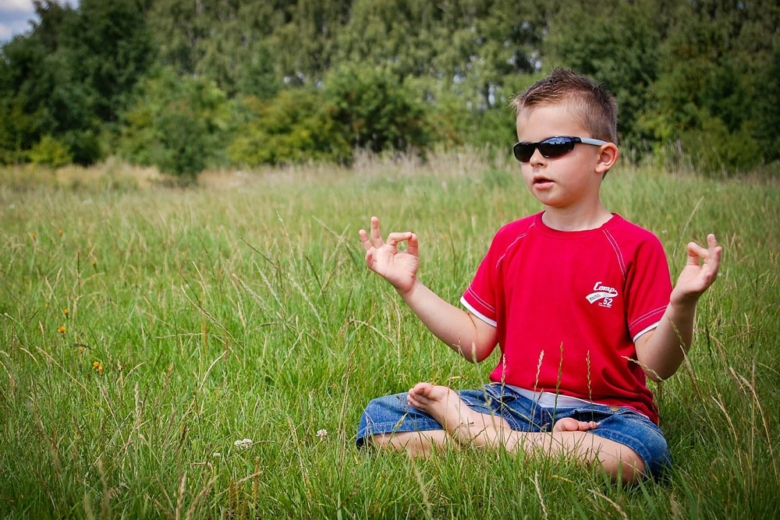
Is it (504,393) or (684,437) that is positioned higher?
(504,393)

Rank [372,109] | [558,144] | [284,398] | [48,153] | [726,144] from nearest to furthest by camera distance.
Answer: [558,144], [284,398], [726,144], [372,109], [48,153]

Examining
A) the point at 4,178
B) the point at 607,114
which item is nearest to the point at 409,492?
the point at 607,114

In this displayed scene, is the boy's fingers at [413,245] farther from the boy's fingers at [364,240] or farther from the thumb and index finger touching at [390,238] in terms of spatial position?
the boy's fingers at [364,240]

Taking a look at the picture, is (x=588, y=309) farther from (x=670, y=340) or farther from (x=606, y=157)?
(x=606, y=157)

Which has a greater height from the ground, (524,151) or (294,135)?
(294,135)

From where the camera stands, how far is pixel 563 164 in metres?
1.75

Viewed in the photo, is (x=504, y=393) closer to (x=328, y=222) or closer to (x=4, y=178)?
(x=328, y=222)

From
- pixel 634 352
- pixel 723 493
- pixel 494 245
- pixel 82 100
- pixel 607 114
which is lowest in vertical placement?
pixel 723 493

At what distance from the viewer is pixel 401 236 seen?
1773 mm

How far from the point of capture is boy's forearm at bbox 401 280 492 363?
1875 mm

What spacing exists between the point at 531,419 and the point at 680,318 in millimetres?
478

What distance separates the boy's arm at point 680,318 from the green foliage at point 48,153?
737 inches

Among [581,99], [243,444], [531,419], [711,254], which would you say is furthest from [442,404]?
[581,99]

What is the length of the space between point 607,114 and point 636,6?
2060 cm
